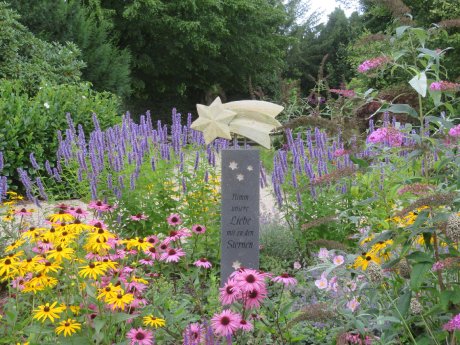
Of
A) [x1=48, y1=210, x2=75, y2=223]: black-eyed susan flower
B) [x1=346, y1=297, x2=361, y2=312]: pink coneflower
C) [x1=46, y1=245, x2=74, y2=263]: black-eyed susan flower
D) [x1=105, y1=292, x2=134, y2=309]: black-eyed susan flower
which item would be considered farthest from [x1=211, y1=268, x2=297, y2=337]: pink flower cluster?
[x1=48, y1=210, x2=75, y2=223]: black-eyed susan flower

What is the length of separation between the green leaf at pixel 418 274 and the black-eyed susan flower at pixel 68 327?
123cm

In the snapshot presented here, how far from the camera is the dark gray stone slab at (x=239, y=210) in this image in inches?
120

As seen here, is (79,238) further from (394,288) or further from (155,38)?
(155,38)

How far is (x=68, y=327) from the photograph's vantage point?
2.24 m

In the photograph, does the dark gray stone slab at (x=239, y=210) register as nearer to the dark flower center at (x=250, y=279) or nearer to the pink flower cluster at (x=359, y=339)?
the pink flower cluster at (x=359, y=339)

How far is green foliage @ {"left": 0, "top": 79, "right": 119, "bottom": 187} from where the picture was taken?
7730 millimetres

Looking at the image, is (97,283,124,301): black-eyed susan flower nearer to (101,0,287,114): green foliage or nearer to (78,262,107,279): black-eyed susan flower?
(78,262,107,279): black-eyed susan flower

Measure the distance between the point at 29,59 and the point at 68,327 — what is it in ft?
30.8

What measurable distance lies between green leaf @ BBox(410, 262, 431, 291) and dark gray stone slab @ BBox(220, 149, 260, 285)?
3.44 ft

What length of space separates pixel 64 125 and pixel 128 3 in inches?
460

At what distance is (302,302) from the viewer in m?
3.49

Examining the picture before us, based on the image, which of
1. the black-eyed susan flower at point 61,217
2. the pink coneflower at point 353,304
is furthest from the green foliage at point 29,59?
the pink coneflower at point 353,304

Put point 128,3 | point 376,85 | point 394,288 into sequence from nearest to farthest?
point 394,288 < point 376,85 < point 128,3

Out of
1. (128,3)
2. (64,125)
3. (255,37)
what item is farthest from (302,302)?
(255,37)
